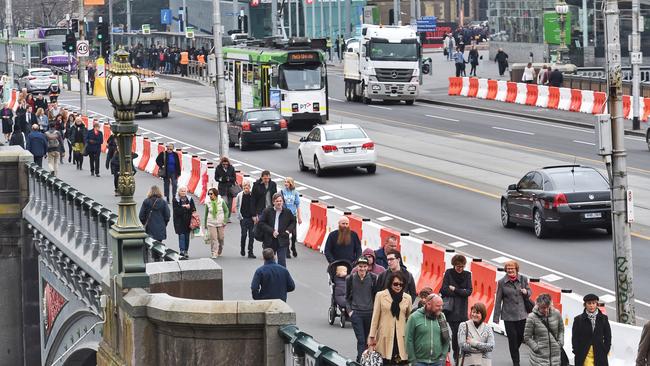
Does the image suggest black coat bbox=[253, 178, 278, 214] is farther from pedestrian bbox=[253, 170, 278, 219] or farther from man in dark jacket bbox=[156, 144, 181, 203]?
man in dark jacket bbox=[156, 144, 181, 203]

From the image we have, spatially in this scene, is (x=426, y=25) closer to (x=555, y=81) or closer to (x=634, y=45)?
(x=555, y=81)

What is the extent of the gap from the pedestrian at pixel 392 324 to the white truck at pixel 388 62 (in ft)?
161

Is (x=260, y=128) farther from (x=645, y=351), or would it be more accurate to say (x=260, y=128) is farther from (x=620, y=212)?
(x=645, y=351)

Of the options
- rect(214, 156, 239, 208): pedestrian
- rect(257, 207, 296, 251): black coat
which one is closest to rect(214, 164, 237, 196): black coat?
rect(214, 156, 239, 208): pedestrian

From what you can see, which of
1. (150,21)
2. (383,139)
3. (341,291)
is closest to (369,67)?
(383,139)

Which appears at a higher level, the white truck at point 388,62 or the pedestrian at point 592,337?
the white truck at point 388,62

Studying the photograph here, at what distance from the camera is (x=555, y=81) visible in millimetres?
60781

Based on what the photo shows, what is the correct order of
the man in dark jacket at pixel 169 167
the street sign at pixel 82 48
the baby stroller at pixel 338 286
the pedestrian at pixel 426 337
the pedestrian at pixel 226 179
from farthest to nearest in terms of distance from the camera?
the street sign at pixel 82 48 < the man in dark jacket at pixel 169 167 < the pedestrian at pixel 226 179 < the baby stroller at pixel 338 286 < the pedestrian at pixel 426 337

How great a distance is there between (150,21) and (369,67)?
100 metres

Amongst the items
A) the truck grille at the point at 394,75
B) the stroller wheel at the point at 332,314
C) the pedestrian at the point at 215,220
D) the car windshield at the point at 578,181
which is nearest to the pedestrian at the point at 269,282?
the stroller wheel at the point at 332,314

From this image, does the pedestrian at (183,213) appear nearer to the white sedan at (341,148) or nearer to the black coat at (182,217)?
the black coat at (182,217)

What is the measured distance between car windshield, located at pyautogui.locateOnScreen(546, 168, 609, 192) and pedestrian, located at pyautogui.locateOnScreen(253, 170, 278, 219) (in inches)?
225

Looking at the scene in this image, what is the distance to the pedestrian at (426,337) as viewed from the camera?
14.8 meters

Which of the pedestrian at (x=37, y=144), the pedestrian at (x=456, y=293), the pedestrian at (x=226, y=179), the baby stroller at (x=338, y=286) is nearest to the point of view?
the pedestrian at (x=456, y=293)
